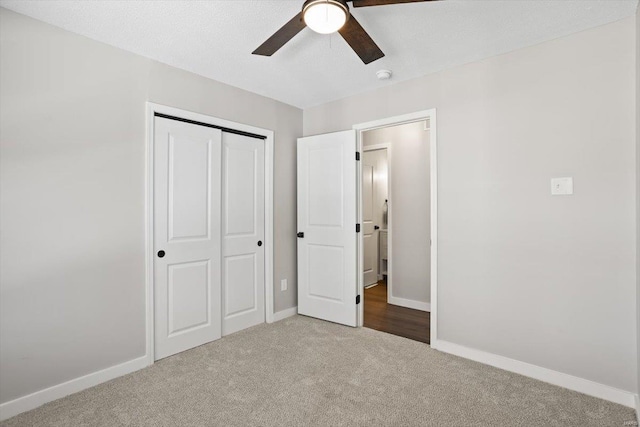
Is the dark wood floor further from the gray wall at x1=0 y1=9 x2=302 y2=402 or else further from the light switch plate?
the gray wall at x1=0 y1=9 x2=302 y2=402

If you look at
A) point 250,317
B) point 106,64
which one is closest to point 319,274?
point 250,317

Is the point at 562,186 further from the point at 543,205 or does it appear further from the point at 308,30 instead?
the point at 308,30

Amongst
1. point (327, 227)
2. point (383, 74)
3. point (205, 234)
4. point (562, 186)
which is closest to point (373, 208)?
point (327, 227)

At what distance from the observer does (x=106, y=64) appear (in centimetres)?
245

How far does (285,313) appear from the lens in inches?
150

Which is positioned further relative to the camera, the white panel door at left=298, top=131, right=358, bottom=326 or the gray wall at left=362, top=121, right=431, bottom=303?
the gray wall at left=362, top=121, right=431, bottom=303

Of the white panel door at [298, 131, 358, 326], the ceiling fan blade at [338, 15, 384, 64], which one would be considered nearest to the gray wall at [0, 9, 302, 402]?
the white panel door at [298, 131, 358, 326]

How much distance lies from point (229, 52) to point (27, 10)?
1.26 m

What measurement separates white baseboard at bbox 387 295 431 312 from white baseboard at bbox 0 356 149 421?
2993mm

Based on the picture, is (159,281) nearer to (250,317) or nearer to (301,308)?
(250,317)

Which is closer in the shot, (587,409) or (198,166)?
(587,409)

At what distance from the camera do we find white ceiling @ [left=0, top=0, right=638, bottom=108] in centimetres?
202

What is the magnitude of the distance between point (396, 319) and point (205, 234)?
2350 mm

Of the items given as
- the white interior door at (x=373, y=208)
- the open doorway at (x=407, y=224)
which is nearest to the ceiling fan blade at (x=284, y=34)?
the open doorway at (x=407, y=224)
